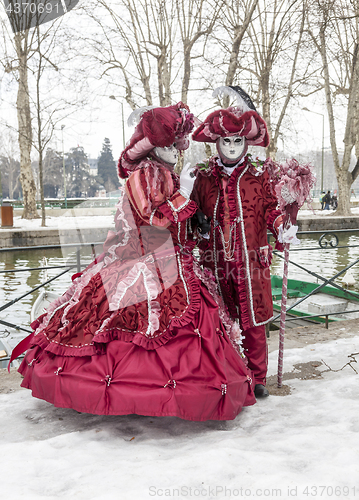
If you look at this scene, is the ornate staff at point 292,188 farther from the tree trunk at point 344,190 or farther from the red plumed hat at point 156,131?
the tree trunk at point 344,190

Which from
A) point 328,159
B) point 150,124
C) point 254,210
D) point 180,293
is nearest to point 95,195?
point 150,124

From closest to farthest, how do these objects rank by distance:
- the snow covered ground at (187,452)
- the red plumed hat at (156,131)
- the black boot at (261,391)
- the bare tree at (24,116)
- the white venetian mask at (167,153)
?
1. the snow covered ground at (187,452)
2. the red plumed hat at (156,131)
3. the white venetian mask at (167,153)
4. the black boot at (261,391)
5. the bare tree at (24,116)

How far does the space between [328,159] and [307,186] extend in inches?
3040

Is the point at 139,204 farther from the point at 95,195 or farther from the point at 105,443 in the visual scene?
the point at 105,443

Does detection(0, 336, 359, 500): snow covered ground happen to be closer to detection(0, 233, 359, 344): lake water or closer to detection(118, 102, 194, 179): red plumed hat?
detection(118, 102, 194, 179): red plumed hat

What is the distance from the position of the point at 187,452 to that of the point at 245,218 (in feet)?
4.41

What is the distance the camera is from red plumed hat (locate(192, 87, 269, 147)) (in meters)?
2.36

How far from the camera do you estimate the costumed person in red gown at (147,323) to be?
1.88 m

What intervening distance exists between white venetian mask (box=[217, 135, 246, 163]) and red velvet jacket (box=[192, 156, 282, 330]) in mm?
73

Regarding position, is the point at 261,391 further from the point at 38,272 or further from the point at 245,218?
the point at 38,272

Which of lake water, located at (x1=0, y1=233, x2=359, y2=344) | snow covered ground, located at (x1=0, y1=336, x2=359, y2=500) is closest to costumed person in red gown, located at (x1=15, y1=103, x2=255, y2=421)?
snow covered ground, located at (x1=0, y1=336, x2=359, y2=500)

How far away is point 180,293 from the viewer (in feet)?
6.89

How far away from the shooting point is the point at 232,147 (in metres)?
2.43

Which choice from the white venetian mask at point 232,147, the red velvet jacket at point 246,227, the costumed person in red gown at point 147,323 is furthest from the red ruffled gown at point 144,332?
the white venetian mask at point 232,147
